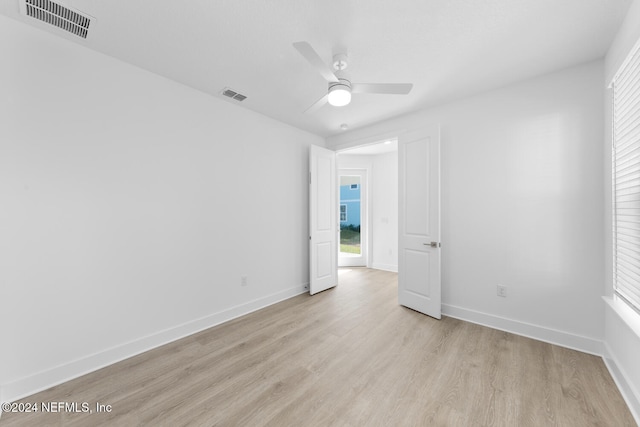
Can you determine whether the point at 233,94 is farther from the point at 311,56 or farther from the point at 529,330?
the point at 529,330

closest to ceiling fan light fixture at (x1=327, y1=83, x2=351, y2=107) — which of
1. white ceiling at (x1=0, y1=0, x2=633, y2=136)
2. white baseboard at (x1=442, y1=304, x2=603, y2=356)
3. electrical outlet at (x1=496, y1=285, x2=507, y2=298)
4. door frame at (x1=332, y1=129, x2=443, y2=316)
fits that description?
white ceiling at (x1=0, y1=0, x2=633, y2=136)

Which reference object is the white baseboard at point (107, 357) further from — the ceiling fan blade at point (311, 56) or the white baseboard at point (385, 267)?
the white baseboard at point (385, 267)

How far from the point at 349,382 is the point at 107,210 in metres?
2.49

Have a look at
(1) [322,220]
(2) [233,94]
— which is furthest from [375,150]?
(2) [233,94]

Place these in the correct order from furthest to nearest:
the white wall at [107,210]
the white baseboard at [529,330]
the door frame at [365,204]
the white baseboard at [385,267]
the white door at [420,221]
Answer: the door frame at [365,204]
the white baseboard at [385,267]
the white door at [420,221]
the white baseboard at [529,330]
the white wall at [107,210]

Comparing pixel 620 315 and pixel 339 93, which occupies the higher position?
pixel 339 93

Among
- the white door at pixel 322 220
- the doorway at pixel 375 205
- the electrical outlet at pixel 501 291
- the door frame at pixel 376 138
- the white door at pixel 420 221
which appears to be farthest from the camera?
the doorway at pixel 375 205

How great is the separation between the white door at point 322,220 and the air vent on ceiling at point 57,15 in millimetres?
2673

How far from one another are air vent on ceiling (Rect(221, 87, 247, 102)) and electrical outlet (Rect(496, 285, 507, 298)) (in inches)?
144

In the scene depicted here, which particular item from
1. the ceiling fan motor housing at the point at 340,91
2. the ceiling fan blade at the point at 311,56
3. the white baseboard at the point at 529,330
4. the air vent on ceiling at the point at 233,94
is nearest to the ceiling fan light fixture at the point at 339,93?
the ceiling fan motor housing at the point at 340,91

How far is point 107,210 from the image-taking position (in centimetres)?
214

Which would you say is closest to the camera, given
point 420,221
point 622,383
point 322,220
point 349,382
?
point 622,383

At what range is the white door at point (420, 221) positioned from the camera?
3.01 meters

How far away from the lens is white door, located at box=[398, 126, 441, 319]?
3012mm
